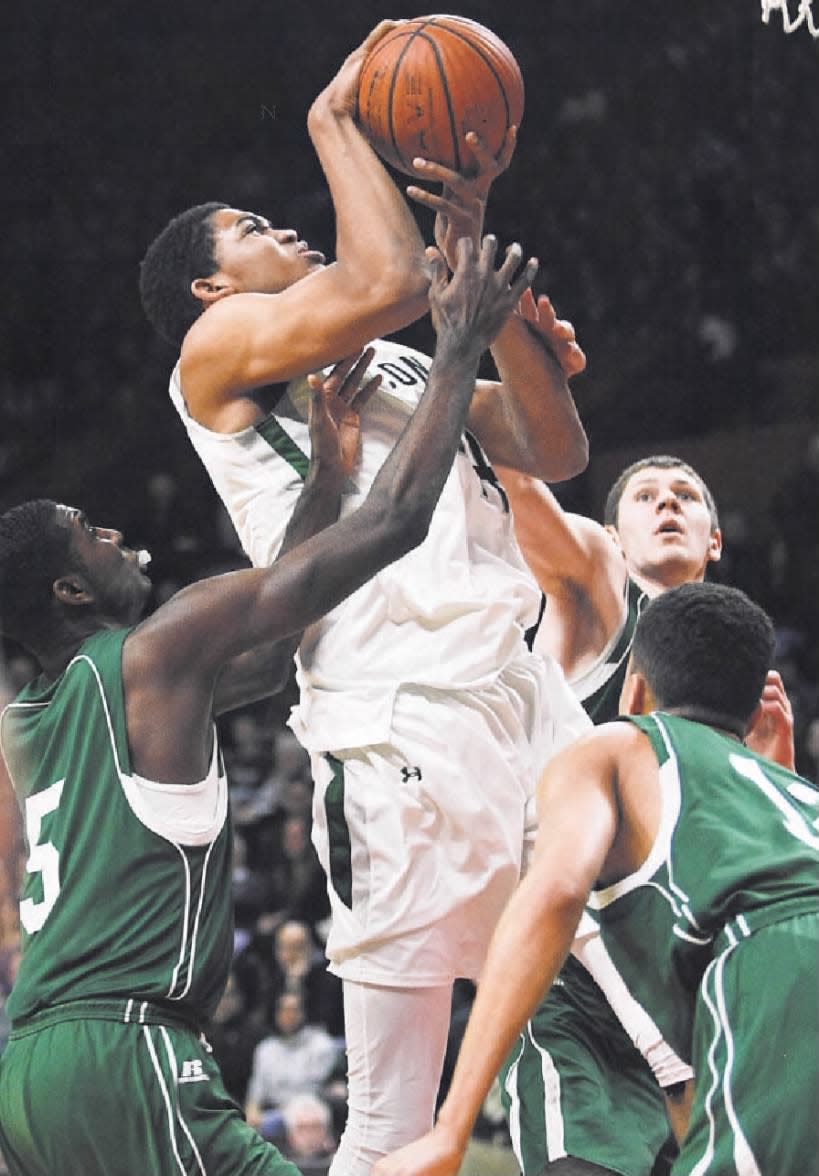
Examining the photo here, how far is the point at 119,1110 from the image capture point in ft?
9.91

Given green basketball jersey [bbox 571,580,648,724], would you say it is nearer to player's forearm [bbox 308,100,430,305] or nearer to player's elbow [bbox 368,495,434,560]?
player's forearm [bbox 308,100,430,305]

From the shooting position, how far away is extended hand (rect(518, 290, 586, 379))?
384 cm

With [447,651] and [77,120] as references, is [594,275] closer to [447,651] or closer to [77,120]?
[77,120]

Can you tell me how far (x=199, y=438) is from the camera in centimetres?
385

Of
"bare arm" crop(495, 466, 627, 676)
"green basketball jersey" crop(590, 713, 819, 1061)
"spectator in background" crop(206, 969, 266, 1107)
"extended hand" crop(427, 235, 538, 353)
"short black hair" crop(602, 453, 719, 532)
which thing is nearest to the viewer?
"green basketball jersey" crop(590, 713, 819, 1061)

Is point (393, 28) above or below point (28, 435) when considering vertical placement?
above

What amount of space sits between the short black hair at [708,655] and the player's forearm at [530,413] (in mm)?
954

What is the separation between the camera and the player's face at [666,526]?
4.33m

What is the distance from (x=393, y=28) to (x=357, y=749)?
4.66ft

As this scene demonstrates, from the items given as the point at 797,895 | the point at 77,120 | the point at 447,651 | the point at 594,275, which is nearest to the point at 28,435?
the point at 77,120

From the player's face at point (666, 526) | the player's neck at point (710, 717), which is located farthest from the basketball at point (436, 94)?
the player's neck at point (710, 717)

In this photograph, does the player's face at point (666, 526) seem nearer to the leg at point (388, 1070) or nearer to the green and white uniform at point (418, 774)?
the green and white uniform at point (418, 774)

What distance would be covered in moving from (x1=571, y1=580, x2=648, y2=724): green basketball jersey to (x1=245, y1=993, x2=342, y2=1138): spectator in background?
10.2 ft

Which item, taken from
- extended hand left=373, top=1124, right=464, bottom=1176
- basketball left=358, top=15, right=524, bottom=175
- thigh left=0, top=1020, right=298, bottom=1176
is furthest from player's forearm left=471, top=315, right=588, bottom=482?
extended hand left=373, top=1124, right=464, bottom=1176
